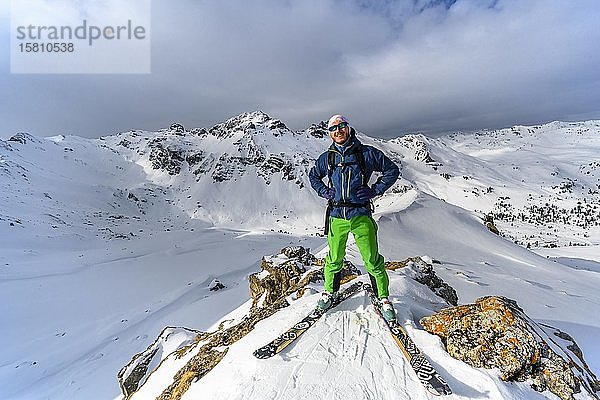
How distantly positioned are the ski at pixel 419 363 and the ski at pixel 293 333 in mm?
902

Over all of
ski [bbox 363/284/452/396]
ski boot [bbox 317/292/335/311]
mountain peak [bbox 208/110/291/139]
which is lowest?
ski [bbox 363/284/452/396]

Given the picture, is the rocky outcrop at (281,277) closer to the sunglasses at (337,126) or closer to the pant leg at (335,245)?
the pant leg at (335,245)

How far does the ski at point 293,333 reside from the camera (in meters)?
4.12

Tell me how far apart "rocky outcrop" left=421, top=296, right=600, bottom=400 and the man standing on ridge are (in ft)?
3.65

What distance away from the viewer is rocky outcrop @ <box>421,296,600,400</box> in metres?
3.59

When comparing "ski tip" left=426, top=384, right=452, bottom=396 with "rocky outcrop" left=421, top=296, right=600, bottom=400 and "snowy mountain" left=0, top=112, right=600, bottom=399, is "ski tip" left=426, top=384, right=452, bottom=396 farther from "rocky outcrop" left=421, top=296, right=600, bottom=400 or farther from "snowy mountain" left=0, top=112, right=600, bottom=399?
"rocky outcrop" left=421, top=296, right=600, bottom=400


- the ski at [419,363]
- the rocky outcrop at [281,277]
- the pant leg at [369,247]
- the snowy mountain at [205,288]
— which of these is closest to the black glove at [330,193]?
the pant leg at [369,247]

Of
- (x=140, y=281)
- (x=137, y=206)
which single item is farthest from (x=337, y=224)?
(x=137, y=206)

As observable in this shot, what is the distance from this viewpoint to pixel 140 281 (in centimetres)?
2120

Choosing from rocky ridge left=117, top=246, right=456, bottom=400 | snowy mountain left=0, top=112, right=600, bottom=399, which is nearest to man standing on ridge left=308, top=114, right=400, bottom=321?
snowy mountain left=0, top=112, right=600, bottom=399

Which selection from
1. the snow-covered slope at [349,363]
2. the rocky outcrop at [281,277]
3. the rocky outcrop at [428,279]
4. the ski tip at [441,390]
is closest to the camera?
the ski tip at [441,390]

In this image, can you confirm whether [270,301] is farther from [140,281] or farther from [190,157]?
[190,157]

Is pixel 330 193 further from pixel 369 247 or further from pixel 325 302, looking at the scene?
pixel 325 302

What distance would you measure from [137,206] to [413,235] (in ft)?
203
